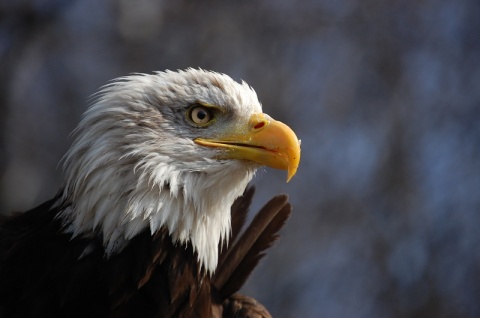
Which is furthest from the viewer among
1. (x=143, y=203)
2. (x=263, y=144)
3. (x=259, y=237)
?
(x=259, y=237)

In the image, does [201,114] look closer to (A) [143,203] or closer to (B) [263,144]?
(B) [263,144]

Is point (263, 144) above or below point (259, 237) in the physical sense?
above

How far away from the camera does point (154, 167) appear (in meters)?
2.94

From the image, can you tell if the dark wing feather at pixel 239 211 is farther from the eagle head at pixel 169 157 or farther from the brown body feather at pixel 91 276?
the brown body feather at pixel 91 276

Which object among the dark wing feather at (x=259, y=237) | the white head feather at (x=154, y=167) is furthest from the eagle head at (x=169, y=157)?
the dark wing feather at (x=259, y=237)

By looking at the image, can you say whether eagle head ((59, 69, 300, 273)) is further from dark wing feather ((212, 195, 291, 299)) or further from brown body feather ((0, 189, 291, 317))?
dark wing feather ((212, 195, 291, 299))

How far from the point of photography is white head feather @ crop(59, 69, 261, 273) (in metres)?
2.95

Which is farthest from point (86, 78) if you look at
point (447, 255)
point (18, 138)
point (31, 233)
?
point (31, 233)

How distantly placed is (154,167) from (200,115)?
1.14 feet

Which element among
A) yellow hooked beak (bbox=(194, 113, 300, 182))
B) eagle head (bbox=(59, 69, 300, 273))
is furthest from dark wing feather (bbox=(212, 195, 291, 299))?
yellow hooked beak (bbox=(194, 113, 300, 182))

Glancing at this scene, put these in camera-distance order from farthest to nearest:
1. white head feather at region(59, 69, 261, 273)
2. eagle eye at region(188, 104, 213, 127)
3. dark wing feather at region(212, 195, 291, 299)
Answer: dark wing feather at region(212, 195, 291, 299) < eagle eye at region(188, 104, 213, 127) < white head feather at region(59, 69, 261, 273)

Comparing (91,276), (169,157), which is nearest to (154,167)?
(169,157)

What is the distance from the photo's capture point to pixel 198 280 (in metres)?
3.13

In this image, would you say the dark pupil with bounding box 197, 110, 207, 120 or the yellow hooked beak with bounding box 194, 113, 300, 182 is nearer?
the yellow hooked beak with bounding box 194, 113, 300, 182
